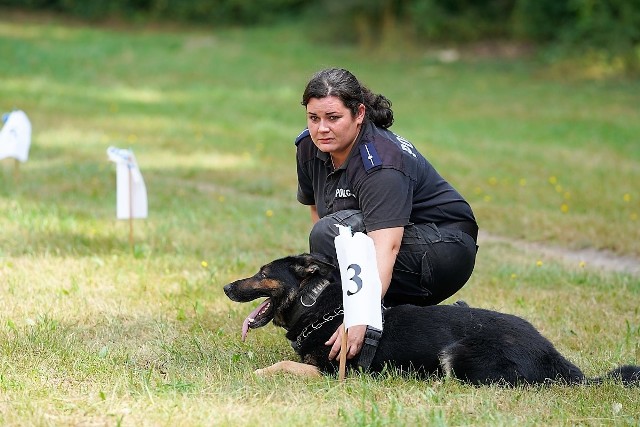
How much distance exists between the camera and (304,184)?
20.7 feet

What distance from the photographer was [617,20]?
84.9 feet

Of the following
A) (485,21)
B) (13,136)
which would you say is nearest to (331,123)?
(13,136)

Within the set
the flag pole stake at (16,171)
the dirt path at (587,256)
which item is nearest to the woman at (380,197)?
the dirt path at (587,256)

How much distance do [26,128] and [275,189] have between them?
355cm

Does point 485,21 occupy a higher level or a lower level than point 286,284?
higher

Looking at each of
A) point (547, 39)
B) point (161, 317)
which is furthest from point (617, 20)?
point (161, 317)

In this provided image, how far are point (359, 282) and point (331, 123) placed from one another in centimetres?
104

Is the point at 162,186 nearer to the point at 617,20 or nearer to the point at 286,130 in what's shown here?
the point at 286,130

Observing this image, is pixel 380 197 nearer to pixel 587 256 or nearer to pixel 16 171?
pixel 587 256

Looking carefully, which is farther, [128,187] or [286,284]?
[128,187]

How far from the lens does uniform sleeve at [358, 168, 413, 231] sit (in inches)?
213

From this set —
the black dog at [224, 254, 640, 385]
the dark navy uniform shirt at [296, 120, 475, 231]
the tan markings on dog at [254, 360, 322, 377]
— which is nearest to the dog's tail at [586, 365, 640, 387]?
the black dog at [224, 254, 640, 385]

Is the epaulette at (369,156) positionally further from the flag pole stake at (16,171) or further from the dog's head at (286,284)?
the flag pole stake at (16,171)

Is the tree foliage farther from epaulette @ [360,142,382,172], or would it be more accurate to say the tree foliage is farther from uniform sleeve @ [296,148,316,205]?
epaulette @ [360,142,382,172]
